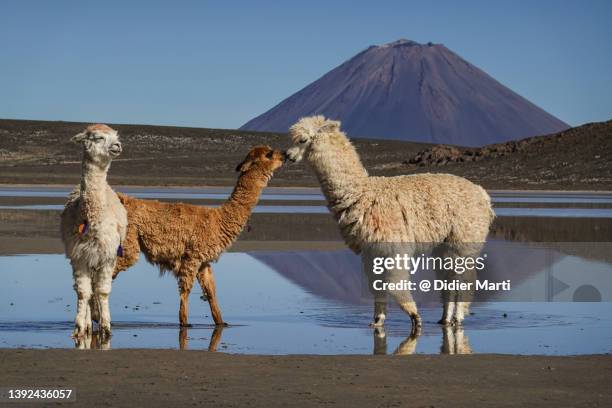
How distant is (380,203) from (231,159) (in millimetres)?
75966

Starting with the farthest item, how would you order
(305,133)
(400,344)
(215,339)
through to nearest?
1. (305,133)
2. (215,339)
3. (400,344)

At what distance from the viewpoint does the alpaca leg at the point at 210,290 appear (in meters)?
10.1

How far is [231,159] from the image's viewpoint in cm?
8569

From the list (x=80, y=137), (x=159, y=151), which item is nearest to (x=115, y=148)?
(x=80, y=137)

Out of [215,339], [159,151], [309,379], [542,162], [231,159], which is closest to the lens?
[309,379]

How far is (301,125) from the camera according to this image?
10.2 meters

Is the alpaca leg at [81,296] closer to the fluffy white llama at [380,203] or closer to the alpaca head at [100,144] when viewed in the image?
the alpaca head at [100,144]

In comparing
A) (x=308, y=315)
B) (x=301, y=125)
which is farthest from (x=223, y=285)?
(x=301, y=125)

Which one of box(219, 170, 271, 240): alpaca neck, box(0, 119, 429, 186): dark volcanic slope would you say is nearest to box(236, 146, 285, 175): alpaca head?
box(219, 170, 271, 240): alpaca neck

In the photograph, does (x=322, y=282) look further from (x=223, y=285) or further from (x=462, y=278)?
(x=462, y=278)

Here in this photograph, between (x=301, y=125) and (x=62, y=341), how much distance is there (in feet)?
9.13

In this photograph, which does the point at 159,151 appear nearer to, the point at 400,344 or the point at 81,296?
the point at 81,296

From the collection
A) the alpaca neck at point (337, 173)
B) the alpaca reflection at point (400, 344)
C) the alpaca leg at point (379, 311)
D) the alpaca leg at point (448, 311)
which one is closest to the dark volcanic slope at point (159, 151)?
the alpaca leg at point (448, 311)

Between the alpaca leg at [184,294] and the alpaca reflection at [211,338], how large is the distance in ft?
0.48
